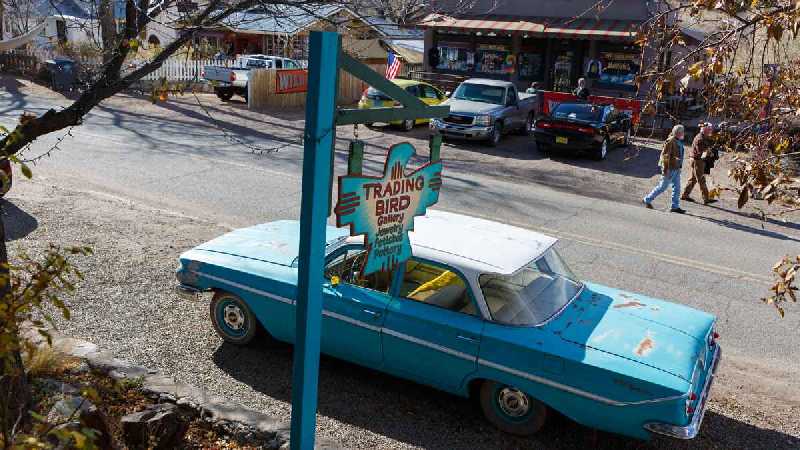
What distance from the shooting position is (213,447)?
17.1 ft

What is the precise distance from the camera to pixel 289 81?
26250 mm

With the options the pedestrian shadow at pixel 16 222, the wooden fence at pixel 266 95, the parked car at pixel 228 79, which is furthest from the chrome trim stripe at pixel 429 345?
the parked car at pixel 228 79

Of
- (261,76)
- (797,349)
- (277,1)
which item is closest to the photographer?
(277,1)

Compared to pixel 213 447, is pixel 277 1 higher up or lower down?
higher up

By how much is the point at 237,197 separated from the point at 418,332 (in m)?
7.58

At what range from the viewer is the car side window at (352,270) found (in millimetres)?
6367

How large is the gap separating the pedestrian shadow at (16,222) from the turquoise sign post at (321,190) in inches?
278

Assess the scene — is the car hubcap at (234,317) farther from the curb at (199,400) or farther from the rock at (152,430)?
the rock at (152,430)

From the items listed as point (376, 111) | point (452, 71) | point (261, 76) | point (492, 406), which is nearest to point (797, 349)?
point (492, 406)

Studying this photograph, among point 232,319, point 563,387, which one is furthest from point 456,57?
point 563,387

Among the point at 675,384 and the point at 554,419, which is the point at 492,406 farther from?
the point at 675,384

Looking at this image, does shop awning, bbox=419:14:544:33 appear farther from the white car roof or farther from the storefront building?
the white car roof

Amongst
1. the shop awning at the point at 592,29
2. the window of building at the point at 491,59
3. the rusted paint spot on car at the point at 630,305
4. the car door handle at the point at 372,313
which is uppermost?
the shop awning at the point at 592,29

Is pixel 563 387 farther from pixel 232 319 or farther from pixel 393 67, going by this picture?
pixel 393 67
